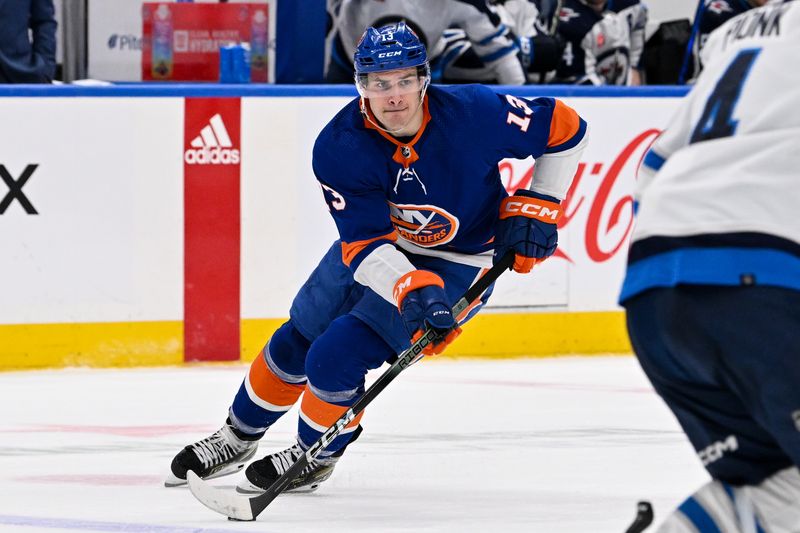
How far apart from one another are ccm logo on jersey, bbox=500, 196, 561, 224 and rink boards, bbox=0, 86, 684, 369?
188cm

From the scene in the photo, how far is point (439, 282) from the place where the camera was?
119 inches

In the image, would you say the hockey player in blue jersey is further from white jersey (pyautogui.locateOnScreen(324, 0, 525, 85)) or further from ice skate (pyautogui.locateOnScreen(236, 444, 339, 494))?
white jersey (pyautogui.locateOnScreen(324, 0, 525, 85))

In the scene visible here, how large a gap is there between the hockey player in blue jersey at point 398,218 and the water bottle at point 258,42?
2144mm

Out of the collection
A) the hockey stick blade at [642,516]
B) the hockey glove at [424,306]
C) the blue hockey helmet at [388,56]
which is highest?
the blue hockey helmet at [388,56]

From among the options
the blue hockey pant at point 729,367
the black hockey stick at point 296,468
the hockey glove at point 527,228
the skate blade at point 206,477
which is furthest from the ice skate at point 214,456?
the blue hockey pant at point 729,367

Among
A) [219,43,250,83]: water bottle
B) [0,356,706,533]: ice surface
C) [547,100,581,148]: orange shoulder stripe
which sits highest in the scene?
[547,100,581,148]: orange shoulder stripe

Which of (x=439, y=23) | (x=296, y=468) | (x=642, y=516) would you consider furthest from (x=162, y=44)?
(x=642, y=516)

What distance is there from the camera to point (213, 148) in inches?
199

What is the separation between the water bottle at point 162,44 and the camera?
17.4 ft

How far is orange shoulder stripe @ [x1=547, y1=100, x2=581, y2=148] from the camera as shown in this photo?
3.28 meters

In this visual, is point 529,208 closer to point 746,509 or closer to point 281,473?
point 281,473

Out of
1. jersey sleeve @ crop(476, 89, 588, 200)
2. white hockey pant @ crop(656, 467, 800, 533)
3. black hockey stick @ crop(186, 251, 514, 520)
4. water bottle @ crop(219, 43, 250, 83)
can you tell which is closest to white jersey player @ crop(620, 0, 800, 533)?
white hockey pant @ crop(656, 467, 800, 533)

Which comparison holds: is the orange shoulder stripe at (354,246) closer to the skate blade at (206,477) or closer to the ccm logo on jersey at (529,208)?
the ccm logo on jersey at (529,208)

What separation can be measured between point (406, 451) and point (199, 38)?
2.19 m
